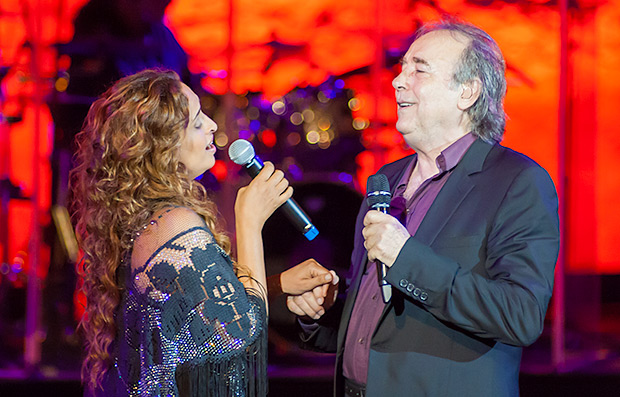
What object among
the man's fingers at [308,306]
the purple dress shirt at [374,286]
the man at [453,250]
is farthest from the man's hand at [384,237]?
the man's fingers at [308,306]

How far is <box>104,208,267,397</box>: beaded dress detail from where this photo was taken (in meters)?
1.71

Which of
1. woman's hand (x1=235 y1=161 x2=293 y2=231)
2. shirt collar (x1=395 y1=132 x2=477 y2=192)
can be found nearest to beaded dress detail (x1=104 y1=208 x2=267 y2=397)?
woman's hand (x1=235 y1=161 x2=293 y2=231)

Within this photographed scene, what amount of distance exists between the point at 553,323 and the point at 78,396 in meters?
3.34

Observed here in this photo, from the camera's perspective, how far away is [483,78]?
6.68 feet

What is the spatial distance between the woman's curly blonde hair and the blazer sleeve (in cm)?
60

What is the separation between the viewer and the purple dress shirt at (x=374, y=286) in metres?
1.88

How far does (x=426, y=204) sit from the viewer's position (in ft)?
6.30

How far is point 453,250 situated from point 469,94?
56 cm

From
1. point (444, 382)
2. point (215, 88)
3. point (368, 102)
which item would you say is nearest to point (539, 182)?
point (444, 382)

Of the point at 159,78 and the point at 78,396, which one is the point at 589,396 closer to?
the point at 78,396

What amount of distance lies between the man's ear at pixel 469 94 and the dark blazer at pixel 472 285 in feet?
0.72

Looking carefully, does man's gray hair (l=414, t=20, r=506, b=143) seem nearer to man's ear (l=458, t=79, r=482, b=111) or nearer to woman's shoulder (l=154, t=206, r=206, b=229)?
man's ear (l=458, t=79, r=482, b=111)

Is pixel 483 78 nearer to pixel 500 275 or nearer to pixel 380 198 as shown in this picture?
pixel 380 198

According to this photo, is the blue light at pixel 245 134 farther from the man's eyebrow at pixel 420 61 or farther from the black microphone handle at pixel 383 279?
the black microphone handle at pixel 383 279
